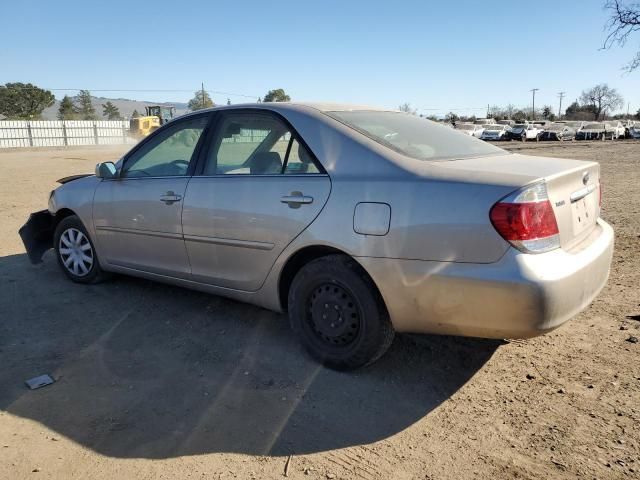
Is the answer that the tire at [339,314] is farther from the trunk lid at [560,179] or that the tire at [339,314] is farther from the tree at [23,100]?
the tree at [23,100]

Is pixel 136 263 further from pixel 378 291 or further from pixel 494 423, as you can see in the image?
pixel 494 423

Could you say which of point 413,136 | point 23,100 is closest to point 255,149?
point 413,136

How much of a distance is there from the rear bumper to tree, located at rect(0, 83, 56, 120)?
72238 mm

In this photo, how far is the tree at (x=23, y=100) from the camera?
64.2 metres

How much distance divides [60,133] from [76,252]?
4476cm

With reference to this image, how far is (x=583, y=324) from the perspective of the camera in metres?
3.99

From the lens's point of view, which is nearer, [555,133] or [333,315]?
[333,315]

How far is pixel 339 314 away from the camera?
3.29 meters

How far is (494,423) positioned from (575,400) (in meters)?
0.56

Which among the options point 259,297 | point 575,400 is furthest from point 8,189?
point 575,400

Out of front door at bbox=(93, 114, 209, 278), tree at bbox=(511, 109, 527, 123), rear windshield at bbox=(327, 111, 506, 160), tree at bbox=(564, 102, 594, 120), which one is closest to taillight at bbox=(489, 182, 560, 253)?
rear windshield at bbox=(327, 111, 506, 160)

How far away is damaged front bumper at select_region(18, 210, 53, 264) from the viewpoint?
5.42 m

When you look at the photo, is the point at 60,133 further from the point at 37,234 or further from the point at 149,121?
the point at 37,234

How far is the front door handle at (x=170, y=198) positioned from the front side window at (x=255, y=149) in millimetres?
298
